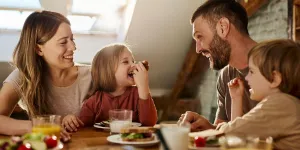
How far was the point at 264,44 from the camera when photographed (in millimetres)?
1767

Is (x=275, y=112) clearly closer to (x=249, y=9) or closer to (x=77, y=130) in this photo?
(x=77, y=130)

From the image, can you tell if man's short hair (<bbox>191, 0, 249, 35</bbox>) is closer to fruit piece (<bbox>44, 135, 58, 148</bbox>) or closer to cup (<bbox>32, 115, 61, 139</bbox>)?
cup (<bbox>32, 115, 61, 139</bbox>)

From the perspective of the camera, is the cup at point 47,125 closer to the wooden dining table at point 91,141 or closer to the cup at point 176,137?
the wooden dining table at point 91,141

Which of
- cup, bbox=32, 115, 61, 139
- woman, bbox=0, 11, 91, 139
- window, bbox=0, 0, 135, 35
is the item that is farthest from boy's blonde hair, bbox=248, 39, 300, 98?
window, bbox=0, 0, 135, 35

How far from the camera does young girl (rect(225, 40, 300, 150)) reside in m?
1.58

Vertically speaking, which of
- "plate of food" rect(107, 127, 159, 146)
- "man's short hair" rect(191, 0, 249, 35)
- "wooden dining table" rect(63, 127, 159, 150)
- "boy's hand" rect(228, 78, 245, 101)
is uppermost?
"man's short hair" rect(191, 0, 249, 35)

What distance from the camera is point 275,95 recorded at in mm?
1611

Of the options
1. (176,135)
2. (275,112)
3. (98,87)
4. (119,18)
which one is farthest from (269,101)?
(119,18)

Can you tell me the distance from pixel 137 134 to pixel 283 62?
684 millimetres

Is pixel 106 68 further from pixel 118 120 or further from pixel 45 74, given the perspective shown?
pixel 118 120

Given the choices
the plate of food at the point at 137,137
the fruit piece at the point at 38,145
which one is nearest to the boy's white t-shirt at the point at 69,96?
the plate of food at the point at 137,137

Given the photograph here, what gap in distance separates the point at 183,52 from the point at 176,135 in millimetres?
3559

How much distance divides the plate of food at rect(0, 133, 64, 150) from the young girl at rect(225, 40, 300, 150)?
2.30ft

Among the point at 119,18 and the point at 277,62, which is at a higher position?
the point at 119,18
